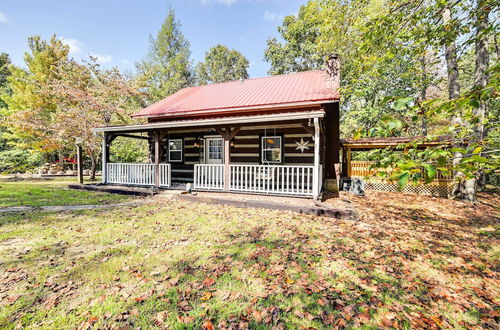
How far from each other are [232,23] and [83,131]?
16.7m

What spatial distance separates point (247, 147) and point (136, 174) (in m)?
5.48

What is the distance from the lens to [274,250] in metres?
4.21

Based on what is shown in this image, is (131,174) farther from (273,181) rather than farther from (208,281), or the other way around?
(208,281)

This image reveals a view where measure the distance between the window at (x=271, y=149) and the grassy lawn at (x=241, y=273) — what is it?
4913 millimetres

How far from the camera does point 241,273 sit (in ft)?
11.2

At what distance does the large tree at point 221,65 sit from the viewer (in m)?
33.8

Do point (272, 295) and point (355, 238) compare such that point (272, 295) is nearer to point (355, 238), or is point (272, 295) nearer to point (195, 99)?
point (355, 238)

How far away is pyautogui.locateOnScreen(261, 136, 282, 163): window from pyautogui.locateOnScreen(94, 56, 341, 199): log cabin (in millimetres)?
48

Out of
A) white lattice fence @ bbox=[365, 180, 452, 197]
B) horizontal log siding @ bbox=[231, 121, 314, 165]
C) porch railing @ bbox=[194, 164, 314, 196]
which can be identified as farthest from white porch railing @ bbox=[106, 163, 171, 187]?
white lattice fence @ bbox=[365, 180, 452, 197]

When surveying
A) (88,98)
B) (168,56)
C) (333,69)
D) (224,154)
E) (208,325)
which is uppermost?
(168,56)

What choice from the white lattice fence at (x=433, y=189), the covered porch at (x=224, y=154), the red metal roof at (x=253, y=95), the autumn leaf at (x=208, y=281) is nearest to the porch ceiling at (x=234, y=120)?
the covered porch at (x=224, y=154)

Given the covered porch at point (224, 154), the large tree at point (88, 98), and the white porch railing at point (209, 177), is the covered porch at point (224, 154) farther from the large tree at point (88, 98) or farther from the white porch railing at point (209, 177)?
the large tree at point (88, 98)

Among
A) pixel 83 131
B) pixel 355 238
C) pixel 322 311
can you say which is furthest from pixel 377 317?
pixel 83 131

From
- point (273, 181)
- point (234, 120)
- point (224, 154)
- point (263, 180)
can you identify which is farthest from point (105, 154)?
point (273, 181)
